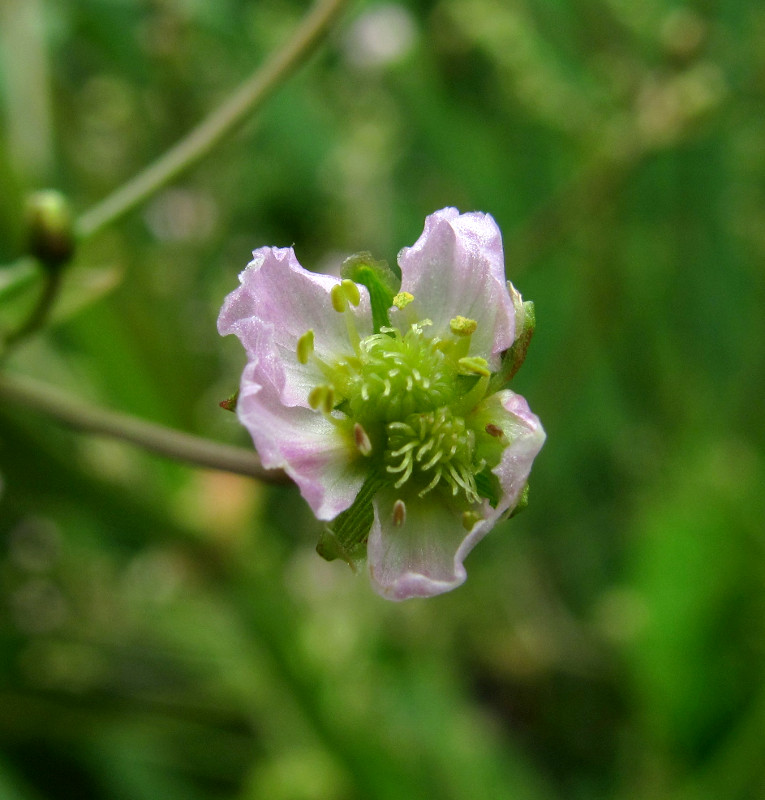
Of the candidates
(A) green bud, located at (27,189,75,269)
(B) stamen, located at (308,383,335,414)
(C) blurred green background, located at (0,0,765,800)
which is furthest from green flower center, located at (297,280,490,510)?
(C) blurred green background, located at (0,0,765,800)

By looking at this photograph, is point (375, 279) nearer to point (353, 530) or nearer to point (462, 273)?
point (462, 273)

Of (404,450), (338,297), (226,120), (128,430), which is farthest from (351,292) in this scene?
(226,120)

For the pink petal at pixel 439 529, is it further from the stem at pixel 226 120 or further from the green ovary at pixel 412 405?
the stem at pixel 226 120

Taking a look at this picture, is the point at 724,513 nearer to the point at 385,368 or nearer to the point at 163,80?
the point at 385,368

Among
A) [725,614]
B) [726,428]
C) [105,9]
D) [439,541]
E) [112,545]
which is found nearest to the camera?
[439,541]

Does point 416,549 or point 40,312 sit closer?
point 416,549

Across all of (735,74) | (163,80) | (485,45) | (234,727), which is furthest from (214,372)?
(735,74)
